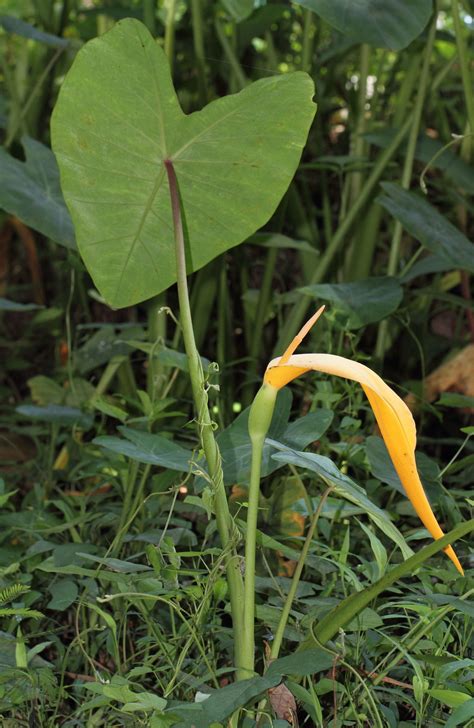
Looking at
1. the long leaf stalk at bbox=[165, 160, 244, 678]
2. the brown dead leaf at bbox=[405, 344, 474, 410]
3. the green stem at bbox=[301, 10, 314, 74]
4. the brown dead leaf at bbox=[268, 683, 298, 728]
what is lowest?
the brown dead leaf at bbox=[405, 344, 474, 410]

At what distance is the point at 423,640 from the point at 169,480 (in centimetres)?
36

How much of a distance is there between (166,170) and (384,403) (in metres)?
0.32

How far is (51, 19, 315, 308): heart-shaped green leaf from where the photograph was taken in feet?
2.61

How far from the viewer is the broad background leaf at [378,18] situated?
1.07m

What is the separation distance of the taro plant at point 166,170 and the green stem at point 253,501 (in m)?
0.01

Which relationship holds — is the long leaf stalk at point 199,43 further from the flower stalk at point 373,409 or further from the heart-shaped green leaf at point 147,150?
the flower stalk at point 373,409

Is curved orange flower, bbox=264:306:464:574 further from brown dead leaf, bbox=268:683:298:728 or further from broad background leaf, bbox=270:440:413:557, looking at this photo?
brown dead leaf, bbox=268:683:298:728

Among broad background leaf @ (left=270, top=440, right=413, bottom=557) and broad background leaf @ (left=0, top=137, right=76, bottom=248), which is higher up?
broad background leaf @ (left=0, top=137, right=76, bottom=248)

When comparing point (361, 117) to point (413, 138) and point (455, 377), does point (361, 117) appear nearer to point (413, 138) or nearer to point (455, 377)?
point (413, 138)

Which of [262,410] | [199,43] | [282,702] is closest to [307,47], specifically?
[199,43]

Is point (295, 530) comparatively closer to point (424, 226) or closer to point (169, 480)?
point (169, 480)

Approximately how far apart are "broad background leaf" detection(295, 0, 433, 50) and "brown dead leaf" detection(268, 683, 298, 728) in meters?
0.72

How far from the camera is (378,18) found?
1.10 meters

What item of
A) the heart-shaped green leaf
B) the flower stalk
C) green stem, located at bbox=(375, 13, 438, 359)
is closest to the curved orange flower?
the flower stalk
